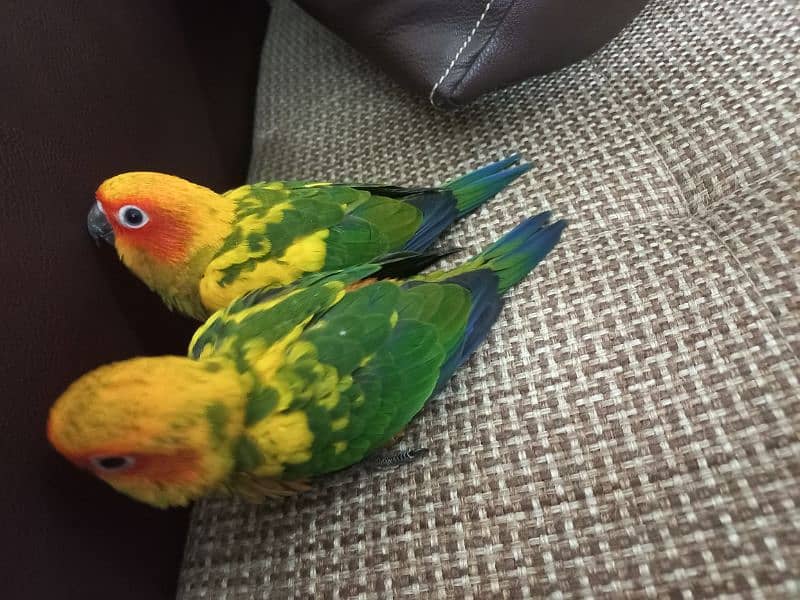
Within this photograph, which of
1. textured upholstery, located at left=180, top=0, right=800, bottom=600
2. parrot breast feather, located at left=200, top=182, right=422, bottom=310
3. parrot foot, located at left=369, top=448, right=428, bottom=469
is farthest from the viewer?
parrot breast feather, located at left=200, top=182, right=422, bottom=310

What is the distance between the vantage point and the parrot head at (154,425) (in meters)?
0.52

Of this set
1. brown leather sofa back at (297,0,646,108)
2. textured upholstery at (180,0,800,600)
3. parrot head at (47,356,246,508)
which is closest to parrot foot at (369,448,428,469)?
textured upholstery at (180,0,800,600)

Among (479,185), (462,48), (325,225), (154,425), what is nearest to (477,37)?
(462,48)

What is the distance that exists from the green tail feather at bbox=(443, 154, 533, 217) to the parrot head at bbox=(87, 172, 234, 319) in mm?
282

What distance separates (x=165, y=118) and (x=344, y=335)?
0.43m

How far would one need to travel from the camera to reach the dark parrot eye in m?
0.54

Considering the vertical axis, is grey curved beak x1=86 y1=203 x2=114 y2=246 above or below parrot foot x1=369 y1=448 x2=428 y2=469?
above

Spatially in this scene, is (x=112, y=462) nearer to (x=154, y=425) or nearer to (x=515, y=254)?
(x=154, y=425)

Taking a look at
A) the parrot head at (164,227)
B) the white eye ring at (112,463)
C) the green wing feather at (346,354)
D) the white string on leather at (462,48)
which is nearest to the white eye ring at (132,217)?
the parrot head at (164,227)

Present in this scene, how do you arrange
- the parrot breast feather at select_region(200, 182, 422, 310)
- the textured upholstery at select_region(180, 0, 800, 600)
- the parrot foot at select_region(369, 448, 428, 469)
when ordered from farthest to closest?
the parrot breast feather at select_region(200, 182, 422, 310), the parrot foot at select_region(369, 448, 428, 469), the textured upholstery at select_region(180, 0, 800, 600)

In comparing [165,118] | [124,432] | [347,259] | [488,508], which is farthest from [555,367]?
[165,118]

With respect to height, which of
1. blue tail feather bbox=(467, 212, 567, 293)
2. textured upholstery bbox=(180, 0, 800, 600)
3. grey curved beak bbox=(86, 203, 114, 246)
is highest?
grey curved beak bbox=(86, 203, 114, 246)

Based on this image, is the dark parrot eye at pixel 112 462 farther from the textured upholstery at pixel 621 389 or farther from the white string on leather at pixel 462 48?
the white string on leather at pixel 462 48

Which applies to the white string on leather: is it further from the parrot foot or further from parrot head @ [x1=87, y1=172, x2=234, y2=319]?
the parrot foot
